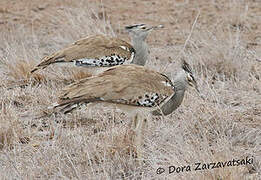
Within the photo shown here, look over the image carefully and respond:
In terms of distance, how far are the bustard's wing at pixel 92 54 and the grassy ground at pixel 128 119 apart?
1.10 feet

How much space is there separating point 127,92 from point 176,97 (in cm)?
50

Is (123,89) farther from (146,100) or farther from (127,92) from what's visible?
(146,100)

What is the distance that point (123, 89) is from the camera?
409 cm

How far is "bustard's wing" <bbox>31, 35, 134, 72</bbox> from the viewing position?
17.7 ft

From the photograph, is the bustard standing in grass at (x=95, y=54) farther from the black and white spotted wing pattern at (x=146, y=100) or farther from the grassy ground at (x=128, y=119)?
the black and white spotted wing pattern at (x=146, y=100)

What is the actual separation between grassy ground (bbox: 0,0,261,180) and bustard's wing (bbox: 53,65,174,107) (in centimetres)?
28

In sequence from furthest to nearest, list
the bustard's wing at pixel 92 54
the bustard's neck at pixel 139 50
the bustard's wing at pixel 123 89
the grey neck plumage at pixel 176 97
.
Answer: the bustard's neck at pixel 139 50
the bustard's wing at pixel 92 54
the grey neck plumage at pixel 176 97
the bustard's wing at pixel 123 89

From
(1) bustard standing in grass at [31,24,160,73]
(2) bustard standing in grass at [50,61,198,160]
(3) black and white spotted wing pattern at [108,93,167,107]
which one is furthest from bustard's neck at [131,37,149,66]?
(3) black and white spotted wing pattern at [108,93,167,107]

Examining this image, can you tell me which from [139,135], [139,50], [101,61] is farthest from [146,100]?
[139,50]

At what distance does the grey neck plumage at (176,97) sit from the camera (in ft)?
14.7

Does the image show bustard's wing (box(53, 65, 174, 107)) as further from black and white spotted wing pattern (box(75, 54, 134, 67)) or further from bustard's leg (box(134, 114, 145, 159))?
black and white spotted wing pattern (box(75, 54, 134, 67))

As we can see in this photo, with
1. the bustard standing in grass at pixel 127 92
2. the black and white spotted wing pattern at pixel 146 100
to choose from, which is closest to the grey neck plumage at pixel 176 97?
the bustard standing in grass at pixel 127 92

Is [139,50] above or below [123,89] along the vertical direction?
below

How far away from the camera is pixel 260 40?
7.44 meters
